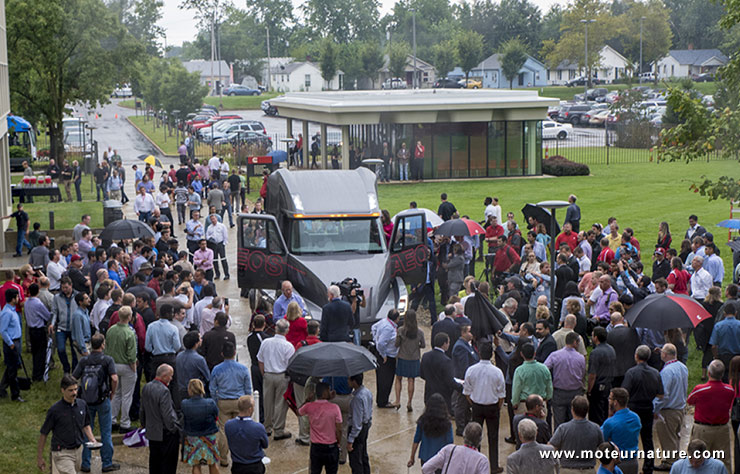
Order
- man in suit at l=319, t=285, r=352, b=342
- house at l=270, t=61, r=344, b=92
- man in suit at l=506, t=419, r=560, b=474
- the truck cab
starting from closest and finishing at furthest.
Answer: man in suit at l=506, t=419, r=560, b=474 → man in suit at l=319, t=285, r=352, b=342 → the truck cab → house at l=270, t=61, r=344, b=92

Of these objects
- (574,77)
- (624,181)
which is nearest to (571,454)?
(624,181)

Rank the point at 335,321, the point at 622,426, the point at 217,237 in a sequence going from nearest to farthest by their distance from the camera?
1. the point at 622,426
2. the point at 335,321
3. the point at 217,237

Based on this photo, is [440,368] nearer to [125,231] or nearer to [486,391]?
[486,391]

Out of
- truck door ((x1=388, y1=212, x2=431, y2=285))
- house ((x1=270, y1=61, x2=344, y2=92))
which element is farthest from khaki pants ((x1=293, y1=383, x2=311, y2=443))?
house ((x1=270, y1=61, x2=344, y2=92))

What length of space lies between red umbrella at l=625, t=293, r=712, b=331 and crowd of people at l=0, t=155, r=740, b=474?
0.27 meters

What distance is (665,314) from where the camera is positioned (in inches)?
472

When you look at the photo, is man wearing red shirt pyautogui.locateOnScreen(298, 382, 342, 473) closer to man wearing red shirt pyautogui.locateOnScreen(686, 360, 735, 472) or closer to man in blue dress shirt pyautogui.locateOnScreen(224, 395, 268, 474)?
man in blue dress shirt pyautogui.locateOnScreen(224, 395, 268, 474)

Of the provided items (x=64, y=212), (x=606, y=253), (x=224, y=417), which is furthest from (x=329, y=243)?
(x=64, y=212)

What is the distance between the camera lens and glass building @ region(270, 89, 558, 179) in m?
39.9

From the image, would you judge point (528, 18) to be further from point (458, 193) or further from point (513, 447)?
point (513, 447)

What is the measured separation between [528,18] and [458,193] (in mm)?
92732

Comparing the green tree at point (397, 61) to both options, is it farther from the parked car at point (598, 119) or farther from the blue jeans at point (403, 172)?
the blue jeans at point (403, 172)

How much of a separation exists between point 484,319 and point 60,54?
37.7 m

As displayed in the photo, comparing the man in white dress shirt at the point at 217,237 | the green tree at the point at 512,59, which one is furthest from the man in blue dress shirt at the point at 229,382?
the green tree at the point at 512,59
